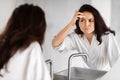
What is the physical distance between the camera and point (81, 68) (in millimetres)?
1178

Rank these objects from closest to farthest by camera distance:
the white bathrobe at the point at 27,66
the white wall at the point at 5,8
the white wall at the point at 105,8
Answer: the white bathrobe at the point at 27,66 → the white wall at the point at 105,8 → the white wall at the point at 5,8

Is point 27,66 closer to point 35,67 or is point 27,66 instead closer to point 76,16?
point 35,67

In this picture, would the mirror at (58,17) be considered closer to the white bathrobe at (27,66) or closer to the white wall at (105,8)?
the white wall at (105,8)

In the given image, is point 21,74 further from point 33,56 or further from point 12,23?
point 12,23

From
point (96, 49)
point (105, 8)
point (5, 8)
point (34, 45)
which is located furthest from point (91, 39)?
point (5, 8)

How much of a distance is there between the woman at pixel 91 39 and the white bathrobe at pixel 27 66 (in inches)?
10.5

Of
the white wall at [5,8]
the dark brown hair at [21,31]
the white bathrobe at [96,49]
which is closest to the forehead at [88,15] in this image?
the white bathrobe at [96,49]

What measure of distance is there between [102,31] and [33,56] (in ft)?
1.28

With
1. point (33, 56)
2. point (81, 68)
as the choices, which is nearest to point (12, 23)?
point (33, 56)

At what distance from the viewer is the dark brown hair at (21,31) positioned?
3.10ft

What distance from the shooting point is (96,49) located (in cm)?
117

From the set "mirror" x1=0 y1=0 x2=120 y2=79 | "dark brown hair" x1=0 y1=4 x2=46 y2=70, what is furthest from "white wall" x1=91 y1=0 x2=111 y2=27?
"dark brown hair" x1=0 y1=4 x2=46 y2=70

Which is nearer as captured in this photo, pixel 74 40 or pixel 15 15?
pixel 15 15

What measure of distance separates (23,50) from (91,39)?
0.38m
